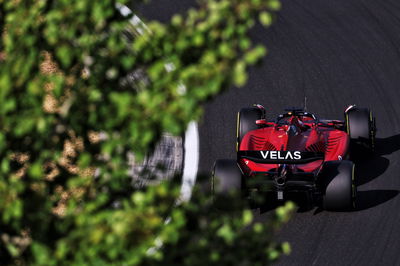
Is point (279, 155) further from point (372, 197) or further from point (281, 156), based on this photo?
point (372, 197)

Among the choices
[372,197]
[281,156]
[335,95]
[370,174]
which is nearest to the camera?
[281,156]

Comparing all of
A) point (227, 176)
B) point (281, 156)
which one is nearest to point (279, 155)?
point (281, 156)

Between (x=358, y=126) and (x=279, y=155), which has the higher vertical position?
(x=358, y=126)

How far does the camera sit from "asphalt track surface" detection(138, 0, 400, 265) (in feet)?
46.6

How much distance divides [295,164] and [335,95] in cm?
557

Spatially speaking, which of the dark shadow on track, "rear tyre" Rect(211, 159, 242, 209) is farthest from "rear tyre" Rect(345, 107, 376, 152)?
"rear tyre" Rect(211, 159, 242, 209)

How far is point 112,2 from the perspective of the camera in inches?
261

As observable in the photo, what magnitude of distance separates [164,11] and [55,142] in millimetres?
16609

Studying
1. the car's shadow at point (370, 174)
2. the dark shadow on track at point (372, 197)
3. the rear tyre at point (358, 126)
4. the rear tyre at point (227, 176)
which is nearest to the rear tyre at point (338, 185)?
the car's shadow at point (370, 174)

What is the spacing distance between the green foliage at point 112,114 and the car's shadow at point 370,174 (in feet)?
26.8

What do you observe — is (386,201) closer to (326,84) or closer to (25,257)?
(326,84)

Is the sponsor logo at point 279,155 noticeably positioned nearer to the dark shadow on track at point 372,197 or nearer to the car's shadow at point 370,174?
the car's shadow at point 370,174

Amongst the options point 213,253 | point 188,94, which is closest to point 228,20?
point 188,94

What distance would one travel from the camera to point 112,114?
6.30m
